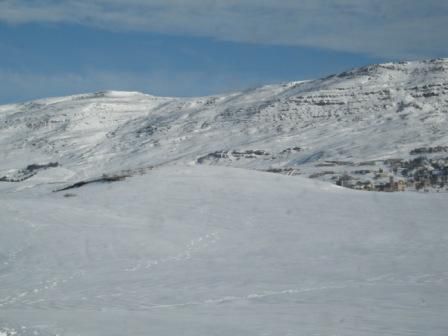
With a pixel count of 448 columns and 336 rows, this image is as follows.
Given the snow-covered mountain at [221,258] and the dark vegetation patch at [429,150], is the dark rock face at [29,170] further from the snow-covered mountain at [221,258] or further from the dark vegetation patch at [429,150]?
the snow-covered mountain at [221,258]

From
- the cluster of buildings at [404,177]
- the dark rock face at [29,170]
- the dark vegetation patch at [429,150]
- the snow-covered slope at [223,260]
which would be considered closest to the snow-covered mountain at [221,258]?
the snow-covered slope at [223,260]

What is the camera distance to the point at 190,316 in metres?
16.0

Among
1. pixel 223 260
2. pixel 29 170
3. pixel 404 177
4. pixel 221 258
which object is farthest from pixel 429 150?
pixel 223 260

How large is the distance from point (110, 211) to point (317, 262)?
16109mm

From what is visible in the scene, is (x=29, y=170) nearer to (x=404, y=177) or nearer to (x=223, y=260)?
(x=404, y=177)

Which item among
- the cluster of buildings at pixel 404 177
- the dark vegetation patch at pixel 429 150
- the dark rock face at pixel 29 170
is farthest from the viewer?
the dark rock face at pixel 29 170

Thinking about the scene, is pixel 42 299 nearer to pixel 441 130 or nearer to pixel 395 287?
pixel 395 287

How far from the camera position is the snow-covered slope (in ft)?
50.5

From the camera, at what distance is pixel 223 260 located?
85.6 ft

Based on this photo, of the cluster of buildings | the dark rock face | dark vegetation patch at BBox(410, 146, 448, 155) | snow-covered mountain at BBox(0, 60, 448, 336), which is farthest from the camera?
the dark rock face

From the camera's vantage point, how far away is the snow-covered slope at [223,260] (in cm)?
1540

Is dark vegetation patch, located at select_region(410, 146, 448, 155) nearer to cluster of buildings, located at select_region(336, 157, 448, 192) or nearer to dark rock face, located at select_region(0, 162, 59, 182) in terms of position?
cluster of buildings, located at select_region(336, 157, 448, 192)

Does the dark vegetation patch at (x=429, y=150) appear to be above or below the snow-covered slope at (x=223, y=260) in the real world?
above

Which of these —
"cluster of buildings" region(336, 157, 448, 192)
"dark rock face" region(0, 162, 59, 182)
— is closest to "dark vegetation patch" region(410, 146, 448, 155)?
"cluster of buildings" region(336, 157, 448, 192)
